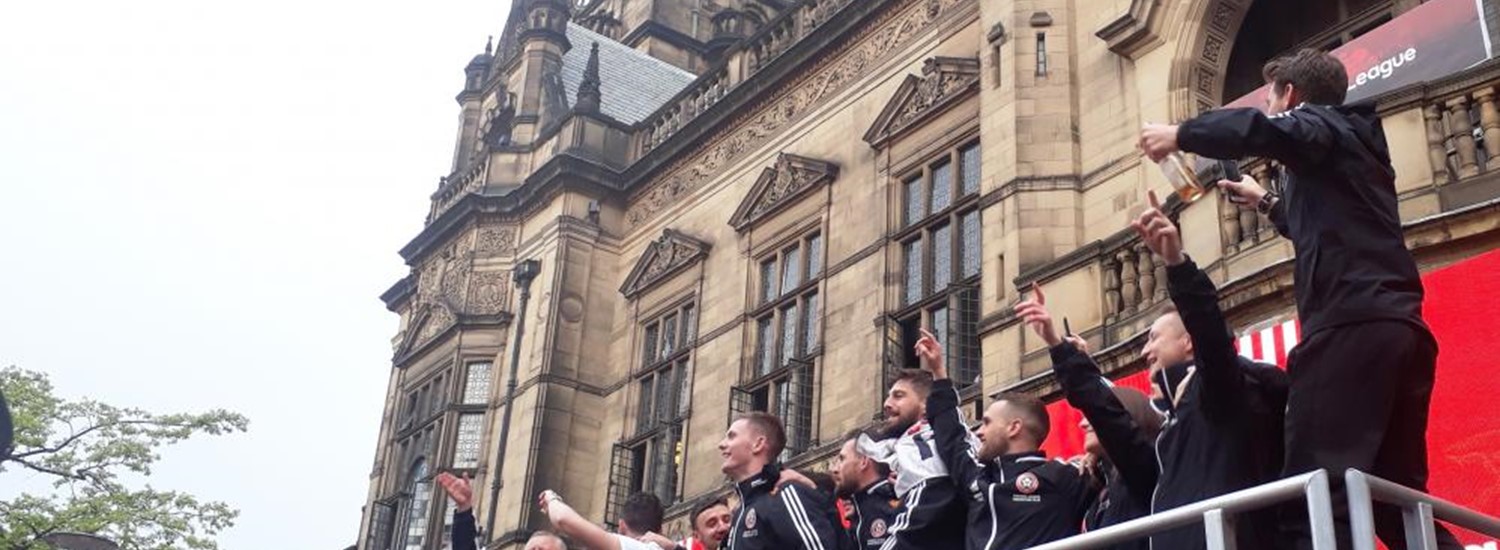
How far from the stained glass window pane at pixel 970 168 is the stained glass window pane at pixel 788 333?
2.84 metres

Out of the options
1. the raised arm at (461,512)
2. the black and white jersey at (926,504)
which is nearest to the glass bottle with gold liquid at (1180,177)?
the black and white jersey at (926,504)

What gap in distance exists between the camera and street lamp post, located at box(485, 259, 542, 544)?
62.1 ft

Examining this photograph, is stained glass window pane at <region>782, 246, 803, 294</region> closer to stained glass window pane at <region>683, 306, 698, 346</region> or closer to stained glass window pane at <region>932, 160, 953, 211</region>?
stained glass window pane at <region>683, 306, 698, 346</region>

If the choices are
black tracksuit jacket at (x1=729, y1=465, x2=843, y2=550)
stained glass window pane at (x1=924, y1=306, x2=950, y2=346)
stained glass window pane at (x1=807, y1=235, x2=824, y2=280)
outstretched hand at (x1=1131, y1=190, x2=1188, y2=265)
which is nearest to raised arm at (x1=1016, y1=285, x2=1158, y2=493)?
outstretched hand at (x1=1131, y1=190, x2=1188, y2=265)

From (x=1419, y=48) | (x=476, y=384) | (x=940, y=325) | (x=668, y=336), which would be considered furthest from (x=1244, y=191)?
(x=476, y=384)

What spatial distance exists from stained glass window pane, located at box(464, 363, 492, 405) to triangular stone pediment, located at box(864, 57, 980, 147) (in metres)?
7.53

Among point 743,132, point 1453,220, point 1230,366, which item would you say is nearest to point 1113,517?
point 1230,366

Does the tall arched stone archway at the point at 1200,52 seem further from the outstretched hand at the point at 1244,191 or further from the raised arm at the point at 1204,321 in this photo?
the raised arm at the point at 1204,321

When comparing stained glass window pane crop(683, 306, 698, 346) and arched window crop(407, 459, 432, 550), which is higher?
stained glass window pane crop(683, 306, 698, 346)

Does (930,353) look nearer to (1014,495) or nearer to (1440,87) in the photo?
(1014,495)

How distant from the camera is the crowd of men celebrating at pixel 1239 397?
3553 mm

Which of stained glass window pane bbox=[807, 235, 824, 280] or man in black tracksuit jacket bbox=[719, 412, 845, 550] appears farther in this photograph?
stained glass window pane bbox=[807, 235, 824, 280]

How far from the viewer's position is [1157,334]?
4559 mm

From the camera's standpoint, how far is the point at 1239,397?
402 centimetres
